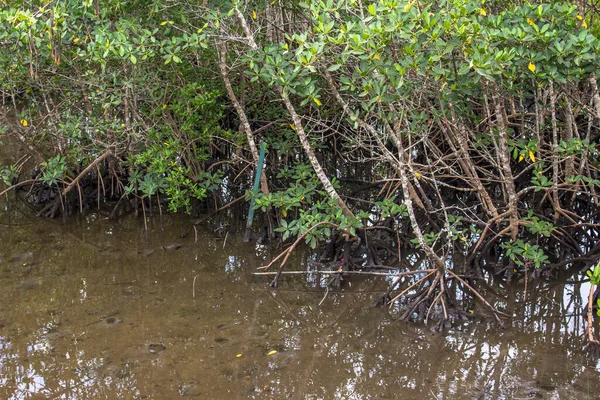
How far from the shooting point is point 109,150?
547 centimetres

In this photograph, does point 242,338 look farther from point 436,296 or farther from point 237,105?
point 237,105

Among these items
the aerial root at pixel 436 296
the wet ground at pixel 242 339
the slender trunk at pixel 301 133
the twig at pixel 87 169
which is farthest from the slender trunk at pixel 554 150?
the twig at pixel 87 169

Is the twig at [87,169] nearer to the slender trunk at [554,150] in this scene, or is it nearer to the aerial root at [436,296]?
the aerial root at [436,296]

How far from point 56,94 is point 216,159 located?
60.9 inches

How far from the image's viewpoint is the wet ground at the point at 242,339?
344 cm

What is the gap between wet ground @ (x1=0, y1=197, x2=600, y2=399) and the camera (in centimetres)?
344

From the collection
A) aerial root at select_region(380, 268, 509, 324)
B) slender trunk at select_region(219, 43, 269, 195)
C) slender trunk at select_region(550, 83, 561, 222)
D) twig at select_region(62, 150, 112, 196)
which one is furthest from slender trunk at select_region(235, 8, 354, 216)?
twig at select_region(62, 150, 112, 196)

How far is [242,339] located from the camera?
12.9 feet

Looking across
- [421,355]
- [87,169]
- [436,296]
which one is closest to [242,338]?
[421,355]

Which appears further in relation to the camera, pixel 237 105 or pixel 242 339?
pixel 237 105

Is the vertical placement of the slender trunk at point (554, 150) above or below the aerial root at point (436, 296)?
above

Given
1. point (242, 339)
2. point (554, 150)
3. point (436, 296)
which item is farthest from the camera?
point (554, 150)

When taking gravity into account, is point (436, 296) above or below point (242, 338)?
above

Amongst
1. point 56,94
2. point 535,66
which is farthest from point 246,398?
point 56,94
